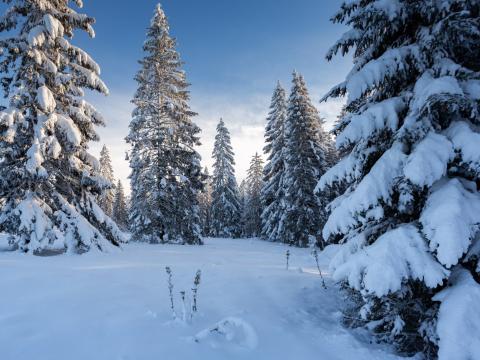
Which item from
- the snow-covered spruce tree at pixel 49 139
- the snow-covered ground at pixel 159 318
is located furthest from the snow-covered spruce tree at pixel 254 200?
the snow-covered ground at pixel 159 318

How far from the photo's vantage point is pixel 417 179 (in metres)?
4.39

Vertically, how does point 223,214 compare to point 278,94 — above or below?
below

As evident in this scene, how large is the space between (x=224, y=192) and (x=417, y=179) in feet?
121

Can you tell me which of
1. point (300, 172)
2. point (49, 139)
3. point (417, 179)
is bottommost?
point (417, 179)

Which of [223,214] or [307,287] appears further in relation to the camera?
[223,214]

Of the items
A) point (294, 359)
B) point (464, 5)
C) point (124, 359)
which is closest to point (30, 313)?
point (124, 359)

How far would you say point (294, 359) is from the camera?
4.14 meters

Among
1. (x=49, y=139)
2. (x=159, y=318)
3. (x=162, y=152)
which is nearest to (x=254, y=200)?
(x=162, y=152)

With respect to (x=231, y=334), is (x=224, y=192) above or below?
above

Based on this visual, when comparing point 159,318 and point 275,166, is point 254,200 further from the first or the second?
point 159,318

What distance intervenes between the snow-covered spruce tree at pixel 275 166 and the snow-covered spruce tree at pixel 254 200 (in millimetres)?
12190

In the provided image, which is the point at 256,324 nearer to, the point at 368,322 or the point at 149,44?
the point at 368,322

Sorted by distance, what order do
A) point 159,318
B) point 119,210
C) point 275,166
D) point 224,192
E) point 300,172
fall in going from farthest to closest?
point 119,210
point 224,192
point 275,166
point 300,172
point 159,318

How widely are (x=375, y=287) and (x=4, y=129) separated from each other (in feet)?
41.5
